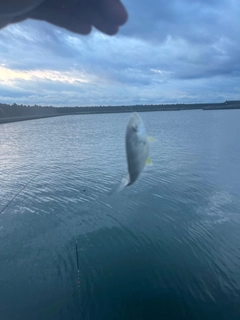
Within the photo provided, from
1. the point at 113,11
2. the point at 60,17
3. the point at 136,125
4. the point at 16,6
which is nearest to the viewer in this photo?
the point at 136,125

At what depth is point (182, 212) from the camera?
18344 millimetres

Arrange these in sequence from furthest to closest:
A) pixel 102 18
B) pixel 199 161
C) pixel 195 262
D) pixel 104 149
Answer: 1. pixel 104 149
2. pixel 199 161
3. pixel 195 262
4. pixel 102 18

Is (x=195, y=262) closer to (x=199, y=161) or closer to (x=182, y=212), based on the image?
(x=182, y=212)

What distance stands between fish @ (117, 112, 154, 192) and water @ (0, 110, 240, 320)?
1132cm

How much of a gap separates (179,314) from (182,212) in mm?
8249

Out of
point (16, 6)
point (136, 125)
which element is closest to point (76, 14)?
point (16, 6)

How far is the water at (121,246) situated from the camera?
1133 cm

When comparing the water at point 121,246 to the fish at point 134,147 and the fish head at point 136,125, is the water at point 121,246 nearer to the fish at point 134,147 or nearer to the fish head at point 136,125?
the fish at point 134,147

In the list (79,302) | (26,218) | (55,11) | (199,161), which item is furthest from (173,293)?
(199,161)

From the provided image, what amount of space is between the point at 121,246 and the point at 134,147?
1392 cm

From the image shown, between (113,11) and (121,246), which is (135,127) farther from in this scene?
(121,246)

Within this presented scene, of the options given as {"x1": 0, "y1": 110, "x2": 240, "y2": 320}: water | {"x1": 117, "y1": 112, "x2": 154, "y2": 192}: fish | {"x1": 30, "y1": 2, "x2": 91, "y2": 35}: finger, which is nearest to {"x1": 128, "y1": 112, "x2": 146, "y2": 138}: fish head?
{"x1": 117, "y1": 112, "x2": 154, "y2": 192}: fish

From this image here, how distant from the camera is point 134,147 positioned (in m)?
1.83

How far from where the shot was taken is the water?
37.2ft
